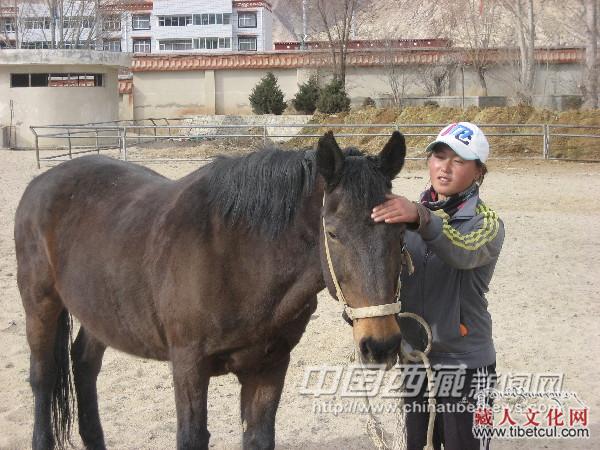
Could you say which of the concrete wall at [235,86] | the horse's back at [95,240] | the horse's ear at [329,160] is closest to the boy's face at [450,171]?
the horse's ear at [329,160]

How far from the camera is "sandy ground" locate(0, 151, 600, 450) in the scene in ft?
13.1

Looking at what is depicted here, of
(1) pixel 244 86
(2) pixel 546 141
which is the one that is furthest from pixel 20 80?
(2) pixel 546 141

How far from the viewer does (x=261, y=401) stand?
305 centimetres

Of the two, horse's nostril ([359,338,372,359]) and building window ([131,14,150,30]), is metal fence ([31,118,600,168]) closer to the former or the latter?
horse's nostril ([359,338,372,359])

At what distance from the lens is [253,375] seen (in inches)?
119

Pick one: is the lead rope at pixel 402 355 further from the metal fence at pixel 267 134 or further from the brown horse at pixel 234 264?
the metal fence at pixel 267 134

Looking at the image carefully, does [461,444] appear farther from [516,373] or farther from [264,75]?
[264,75]

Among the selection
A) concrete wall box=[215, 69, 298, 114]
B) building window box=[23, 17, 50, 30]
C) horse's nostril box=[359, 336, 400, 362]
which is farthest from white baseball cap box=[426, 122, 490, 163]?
building window box=[23, 17, 50, 30]

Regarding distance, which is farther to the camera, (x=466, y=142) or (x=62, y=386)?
(x=62, y=386)

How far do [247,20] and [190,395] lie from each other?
67660mm

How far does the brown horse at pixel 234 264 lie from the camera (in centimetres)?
226

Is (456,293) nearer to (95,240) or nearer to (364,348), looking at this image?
(364,348)

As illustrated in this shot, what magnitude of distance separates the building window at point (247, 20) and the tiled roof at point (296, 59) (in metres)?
36.5

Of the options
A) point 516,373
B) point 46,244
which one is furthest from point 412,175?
point 46,244
